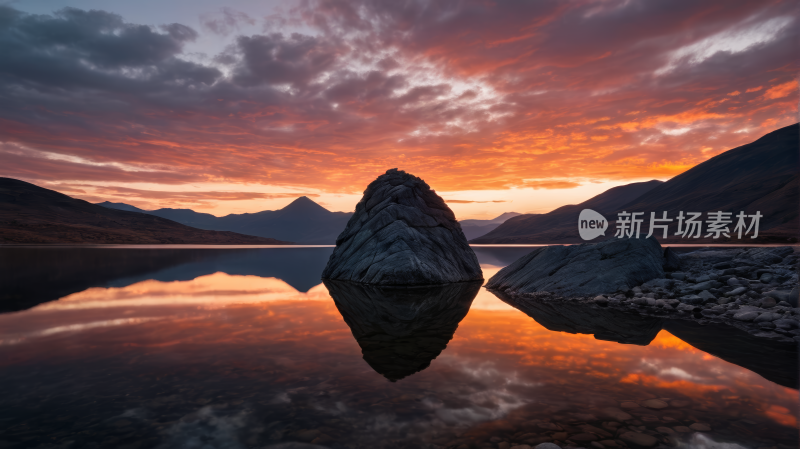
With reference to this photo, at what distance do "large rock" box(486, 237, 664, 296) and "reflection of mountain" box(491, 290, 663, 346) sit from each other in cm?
243

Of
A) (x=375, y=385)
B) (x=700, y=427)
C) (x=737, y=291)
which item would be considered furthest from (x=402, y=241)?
(x=700, y=427)

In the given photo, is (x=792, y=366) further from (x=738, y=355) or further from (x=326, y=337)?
(x=326, y=337)

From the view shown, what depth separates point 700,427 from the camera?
557 centimetres

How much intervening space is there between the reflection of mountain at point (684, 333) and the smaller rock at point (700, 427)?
333 centimetres

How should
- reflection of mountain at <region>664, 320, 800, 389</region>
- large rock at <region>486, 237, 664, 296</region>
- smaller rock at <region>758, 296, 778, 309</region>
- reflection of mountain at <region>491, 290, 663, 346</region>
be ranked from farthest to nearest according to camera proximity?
large rock at <region>486, 237, 664, 296</region> → smaller rock at <region>758, 296, 778, 309</region> → reflection of mountain at <region>491, 290, 663, 346</region> → reflection of mountain at <region>664, 320, 800, 389</region>

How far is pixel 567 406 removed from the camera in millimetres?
6199

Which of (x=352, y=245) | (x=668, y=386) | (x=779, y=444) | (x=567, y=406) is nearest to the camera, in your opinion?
(x=779, y=444)

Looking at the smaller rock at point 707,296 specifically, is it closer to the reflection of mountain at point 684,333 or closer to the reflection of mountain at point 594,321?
the reflection of mountain at point 684,333

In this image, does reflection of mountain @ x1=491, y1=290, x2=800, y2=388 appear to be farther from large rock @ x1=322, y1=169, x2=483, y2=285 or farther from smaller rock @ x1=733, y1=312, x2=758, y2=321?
large rock @ x1=322, y1=169, x2=483, y2=285

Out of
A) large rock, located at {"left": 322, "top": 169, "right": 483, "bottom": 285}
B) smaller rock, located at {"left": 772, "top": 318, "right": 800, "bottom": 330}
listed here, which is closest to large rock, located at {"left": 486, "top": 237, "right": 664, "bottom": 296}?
large rock, located at {"left": 322, "top": 169, "right": 483, "bottom": 285}

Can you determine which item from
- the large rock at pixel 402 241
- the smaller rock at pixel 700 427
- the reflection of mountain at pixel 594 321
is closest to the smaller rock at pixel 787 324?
the reflection of mountain at pixel 594 321

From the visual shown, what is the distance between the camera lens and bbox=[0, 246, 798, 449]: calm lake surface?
5289 millimetres

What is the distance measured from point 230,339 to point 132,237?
187615mm

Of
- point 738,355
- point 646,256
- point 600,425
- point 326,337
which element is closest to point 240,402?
point 326,337
